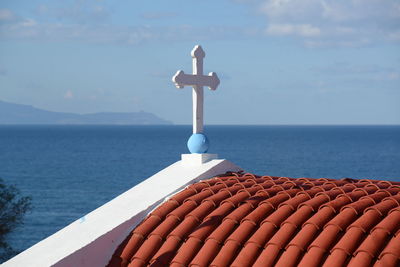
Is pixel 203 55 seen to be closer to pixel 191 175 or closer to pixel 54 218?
pixel 191 175

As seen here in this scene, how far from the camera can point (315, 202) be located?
20.7 feet

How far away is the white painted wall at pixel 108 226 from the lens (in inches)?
253

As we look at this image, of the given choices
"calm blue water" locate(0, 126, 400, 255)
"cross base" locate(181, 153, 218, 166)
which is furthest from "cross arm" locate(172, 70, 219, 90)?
"calm blue water" locate(0, 126, 400, 255)

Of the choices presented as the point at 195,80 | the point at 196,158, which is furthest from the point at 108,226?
the point at 195,80

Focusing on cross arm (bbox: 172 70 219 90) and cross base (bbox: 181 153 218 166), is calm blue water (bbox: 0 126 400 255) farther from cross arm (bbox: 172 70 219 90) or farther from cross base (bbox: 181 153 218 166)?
cross base (bbox: 181 153 218 166)

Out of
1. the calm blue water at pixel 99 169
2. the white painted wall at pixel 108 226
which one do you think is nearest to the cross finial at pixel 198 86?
the white painted wall at pixel 108 226

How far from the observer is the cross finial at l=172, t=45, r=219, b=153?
26.2ft

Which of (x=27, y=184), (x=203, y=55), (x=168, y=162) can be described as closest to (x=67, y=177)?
(x=27, y=184)

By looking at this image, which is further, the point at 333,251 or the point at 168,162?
the point at 168,162

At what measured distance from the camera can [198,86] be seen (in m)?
8.24

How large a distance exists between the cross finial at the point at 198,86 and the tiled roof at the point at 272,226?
0.67 meters

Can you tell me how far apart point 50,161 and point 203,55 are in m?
99.2

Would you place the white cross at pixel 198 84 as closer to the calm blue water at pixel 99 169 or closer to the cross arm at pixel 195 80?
the cross arm at pixel 195 80

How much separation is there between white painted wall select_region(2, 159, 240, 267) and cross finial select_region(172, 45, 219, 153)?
244mm
